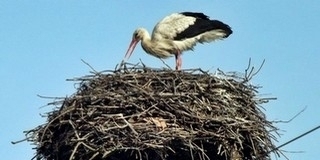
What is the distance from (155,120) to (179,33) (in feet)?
8.61

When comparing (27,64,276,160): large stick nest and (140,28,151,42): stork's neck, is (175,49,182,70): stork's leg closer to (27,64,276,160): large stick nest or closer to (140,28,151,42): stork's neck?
(140,28,151,42): stork's neck

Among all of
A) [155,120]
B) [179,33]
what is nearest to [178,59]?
[179,33]

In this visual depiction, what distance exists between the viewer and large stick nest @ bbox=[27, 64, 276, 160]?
7973 mm

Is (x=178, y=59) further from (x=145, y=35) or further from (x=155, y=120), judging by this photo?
(x=155, y=120)

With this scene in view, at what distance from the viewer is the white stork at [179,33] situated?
1050cm

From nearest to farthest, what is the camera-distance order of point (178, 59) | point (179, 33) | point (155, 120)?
point (155, 120) < point (179, 33) < point (178, 59)

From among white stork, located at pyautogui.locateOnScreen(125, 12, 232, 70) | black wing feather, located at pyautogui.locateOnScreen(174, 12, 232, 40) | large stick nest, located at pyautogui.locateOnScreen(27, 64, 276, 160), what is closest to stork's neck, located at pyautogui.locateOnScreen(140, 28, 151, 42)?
white stork, located at pyautogui.locateOnScreen(125, 12, 232, 70)

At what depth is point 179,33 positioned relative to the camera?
34.4ft

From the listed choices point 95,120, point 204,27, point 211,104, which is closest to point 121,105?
point 95,120

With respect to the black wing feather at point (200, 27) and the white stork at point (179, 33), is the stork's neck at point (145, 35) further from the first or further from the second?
the black wing feather at point (200, 27)

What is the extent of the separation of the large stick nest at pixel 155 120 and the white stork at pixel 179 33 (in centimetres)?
205

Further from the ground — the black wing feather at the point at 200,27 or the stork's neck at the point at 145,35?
the stork's neck at the point at 145,35

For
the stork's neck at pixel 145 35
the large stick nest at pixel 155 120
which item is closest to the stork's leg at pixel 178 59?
the stork's neck at pixel 145 35

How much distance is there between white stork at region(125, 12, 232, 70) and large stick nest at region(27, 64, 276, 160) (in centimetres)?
205
